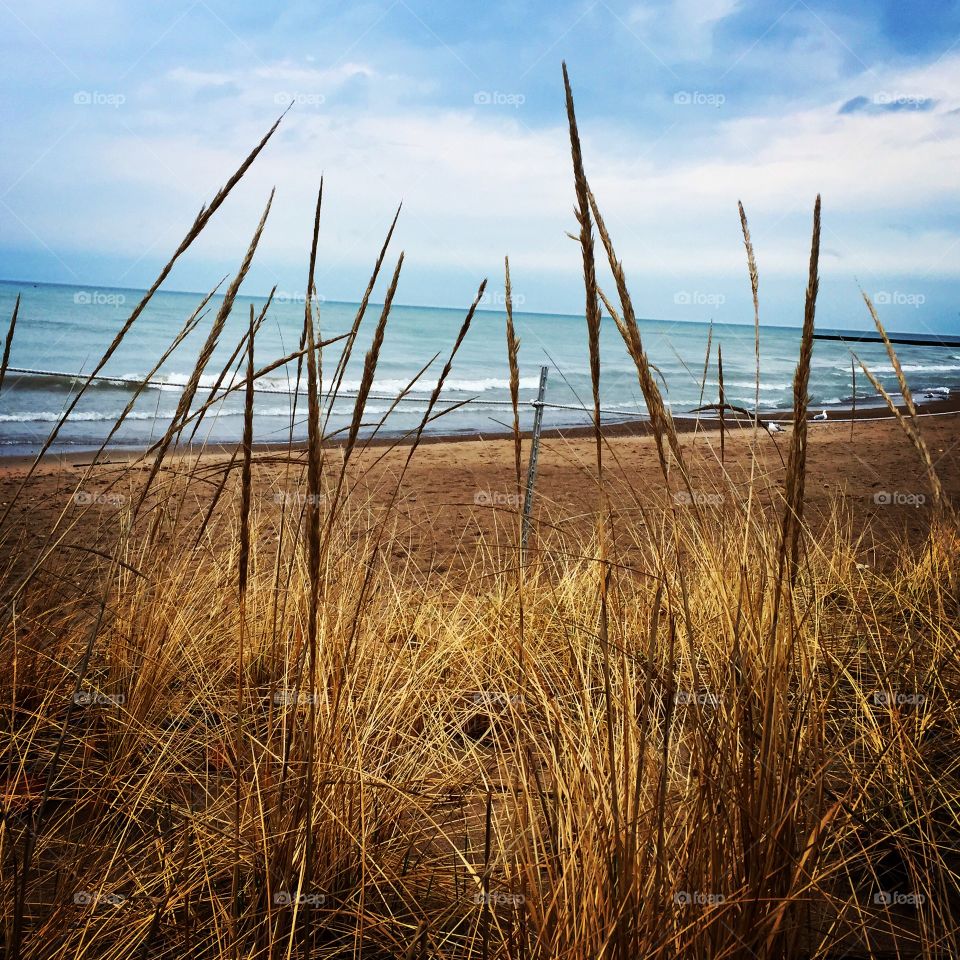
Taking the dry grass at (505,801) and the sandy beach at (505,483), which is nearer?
the dry grass at (505,801)

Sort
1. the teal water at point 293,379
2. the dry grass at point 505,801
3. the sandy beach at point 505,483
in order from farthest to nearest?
the teal water at point 293,379, the sandy beach at point 505,483, the dry grass at point 505,801

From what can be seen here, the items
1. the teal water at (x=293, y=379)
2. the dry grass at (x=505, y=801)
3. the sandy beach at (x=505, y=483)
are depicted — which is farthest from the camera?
the teal water at (x=293, y=379)

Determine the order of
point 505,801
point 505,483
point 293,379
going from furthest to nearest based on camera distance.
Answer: point 293,379
point 505,483
point 505,801

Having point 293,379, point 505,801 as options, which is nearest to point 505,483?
point 505,801

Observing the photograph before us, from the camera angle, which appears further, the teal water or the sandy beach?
the teal water

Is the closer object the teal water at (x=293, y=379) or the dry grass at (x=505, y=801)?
the dry grass at (x=505, y=801)

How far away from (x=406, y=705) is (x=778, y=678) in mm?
1020

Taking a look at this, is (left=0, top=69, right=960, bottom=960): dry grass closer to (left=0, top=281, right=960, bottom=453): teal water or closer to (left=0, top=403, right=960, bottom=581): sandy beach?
(left=0, top=281, right=960, bottom=453): teal water

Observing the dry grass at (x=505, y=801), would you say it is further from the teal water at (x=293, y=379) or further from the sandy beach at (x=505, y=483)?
the sandy beach at (x=505, y=483)

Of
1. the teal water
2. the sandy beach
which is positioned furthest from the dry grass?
the sandy beach

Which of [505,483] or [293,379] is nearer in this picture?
[505,483]

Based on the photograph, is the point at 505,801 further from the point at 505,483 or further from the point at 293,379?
the point at 293,379

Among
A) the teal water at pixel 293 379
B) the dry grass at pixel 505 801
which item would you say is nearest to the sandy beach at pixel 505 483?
the teal water at pixel 293 379

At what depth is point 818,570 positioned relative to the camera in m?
3.04
